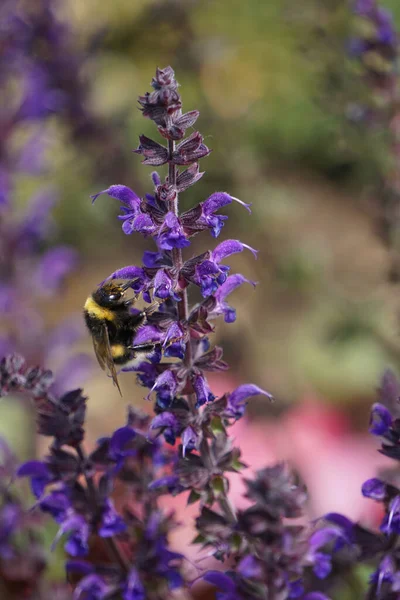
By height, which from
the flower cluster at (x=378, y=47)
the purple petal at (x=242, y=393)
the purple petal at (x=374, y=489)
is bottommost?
the purple petal at (x=374, y=489)

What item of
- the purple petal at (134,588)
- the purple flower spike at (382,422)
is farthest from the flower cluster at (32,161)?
the purple flower spike at (382,422)

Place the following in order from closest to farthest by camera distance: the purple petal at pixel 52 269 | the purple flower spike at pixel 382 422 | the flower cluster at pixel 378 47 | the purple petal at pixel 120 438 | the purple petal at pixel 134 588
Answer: the purple flower spike at pixel 382 422
the purple petal at pixel 120 438
the purple petal at pixel 134 588
the flower cluster at pixel 378 47
the purple petal at pixel 52 269

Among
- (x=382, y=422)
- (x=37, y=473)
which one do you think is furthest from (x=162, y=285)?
(x=37, y=473)

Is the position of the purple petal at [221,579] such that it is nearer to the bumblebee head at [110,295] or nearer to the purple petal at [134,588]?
the purple petal at [134,588]

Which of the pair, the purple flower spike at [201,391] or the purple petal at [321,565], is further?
Answer: the purple petal at [321,565]

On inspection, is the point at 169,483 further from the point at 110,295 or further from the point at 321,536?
the point at 110,295
